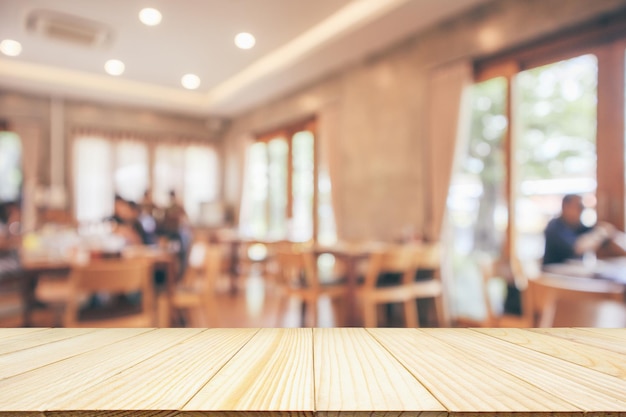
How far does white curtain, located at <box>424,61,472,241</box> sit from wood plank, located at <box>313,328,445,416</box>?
12.6 feet

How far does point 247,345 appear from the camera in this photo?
2.17ft

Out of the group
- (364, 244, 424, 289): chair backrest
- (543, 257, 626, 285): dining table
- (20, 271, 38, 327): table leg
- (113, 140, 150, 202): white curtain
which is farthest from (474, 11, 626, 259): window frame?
(113, 140, 150, 202): white curtain

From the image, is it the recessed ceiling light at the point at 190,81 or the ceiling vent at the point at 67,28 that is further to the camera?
the recessed ceiling light at the point at 190,81

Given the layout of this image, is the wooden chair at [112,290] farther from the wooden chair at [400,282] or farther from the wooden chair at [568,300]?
the wooden chair at [568,300]

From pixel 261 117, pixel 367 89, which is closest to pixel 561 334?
pixel 367 89

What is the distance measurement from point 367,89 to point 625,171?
9.87 ft

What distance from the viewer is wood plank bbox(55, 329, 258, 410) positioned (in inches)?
17.4

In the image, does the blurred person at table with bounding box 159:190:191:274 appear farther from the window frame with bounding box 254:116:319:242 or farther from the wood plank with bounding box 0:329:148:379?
the wood plank with bounding box 0:329:148:379

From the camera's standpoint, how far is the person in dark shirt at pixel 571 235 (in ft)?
9.74

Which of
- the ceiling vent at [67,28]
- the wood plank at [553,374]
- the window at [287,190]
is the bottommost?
the wood plank at [553,374]

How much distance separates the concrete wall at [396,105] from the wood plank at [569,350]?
11.7 ft

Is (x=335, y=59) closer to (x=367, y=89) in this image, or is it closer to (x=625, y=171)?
(x=367, y=89)

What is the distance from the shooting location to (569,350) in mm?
636

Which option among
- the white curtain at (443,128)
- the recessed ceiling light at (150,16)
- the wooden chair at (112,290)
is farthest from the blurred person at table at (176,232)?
the white curtain at (443,128)
